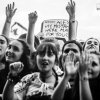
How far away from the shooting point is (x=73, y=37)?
258cm

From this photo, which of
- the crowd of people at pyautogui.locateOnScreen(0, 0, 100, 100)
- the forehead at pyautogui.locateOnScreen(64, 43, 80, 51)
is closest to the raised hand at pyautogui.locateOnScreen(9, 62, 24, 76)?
the crowd of people at pyautogui.locateOnScreen(0, 0, 100, 100)

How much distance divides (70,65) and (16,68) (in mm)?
589

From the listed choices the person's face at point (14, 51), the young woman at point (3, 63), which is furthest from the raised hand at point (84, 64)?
the young woman at point (3, 63)

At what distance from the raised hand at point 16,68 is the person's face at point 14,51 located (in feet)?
0.36

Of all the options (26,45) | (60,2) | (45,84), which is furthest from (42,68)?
(60,2)

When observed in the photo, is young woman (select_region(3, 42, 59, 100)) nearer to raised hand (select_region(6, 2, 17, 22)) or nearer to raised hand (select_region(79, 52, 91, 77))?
raised hand (select_region(79, 52, 91, 77))

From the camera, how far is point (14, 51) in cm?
280

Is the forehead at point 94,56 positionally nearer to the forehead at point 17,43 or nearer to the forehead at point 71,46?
Answer: the forehead at point 71,46

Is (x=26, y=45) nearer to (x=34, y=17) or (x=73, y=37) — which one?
(x=34, y=17)

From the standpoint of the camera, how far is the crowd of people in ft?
7.77

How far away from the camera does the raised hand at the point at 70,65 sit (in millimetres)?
2383

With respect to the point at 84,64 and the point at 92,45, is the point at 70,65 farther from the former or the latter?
the point at 92,45

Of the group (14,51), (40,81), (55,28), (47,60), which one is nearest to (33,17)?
(55,28)

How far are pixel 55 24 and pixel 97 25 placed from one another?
0.45 metres
